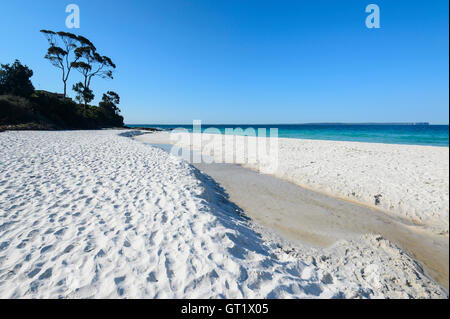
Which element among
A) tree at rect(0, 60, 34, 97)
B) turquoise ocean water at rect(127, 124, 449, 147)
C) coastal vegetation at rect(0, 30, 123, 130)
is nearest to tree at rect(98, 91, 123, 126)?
coastal vegetation at rect(0, 30, 123, 130)

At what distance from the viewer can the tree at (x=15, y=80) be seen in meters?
22.3

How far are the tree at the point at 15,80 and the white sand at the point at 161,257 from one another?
29.7m

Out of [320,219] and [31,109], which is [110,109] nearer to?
[31,109]

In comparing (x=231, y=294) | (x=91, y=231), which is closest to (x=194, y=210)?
(x=91, y=231)

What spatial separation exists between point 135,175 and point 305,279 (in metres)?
5.15

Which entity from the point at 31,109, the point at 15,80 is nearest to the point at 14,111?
the point at 31,109

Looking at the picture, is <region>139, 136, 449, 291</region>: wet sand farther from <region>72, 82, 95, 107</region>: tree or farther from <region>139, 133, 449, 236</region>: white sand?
<region>72, 82, 95, 107</region>: tree

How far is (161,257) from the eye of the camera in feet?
7.38

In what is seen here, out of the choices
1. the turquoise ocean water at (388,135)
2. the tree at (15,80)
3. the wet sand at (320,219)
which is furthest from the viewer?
the tree at (15,80)

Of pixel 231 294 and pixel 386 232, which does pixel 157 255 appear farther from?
pixel 386 232

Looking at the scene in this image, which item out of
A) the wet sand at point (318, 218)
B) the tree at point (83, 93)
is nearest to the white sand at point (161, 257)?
the wet sand at point (318, 218)

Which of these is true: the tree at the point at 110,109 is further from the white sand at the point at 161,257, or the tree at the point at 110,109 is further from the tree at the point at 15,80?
the white sand at the point at 161,257

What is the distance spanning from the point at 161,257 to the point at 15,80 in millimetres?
35042

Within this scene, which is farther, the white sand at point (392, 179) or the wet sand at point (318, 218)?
the wet sand at point (318, 218)
